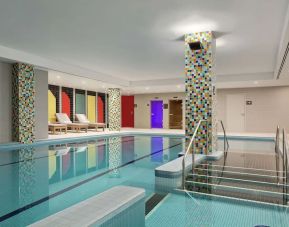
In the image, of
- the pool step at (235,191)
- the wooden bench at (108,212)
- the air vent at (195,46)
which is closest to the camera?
the wooden bench at (108,212)

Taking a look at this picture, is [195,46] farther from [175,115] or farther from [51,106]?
[175,115]

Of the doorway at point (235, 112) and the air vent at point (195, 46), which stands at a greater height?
the air vent at point (195, 46)

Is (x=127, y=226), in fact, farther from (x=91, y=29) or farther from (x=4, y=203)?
(x=91, y=29)

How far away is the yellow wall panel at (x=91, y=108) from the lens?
1580cm

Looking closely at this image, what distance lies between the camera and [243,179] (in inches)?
153

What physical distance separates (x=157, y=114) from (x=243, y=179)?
1306 centimetres

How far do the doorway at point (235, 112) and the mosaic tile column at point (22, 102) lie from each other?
10561 millimetres

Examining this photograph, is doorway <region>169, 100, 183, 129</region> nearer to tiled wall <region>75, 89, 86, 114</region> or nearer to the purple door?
the purple door

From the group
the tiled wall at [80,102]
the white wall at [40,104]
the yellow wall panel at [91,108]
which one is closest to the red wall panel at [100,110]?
the yellow wall panel at [91,108]

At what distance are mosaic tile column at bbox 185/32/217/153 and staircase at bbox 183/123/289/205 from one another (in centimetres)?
66

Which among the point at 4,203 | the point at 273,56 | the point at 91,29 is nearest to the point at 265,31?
the point at 273,56

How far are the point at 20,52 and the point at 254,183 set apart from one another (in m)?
7.04

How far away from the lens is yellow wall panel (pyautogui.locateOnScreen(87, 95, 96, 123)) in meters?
15.8

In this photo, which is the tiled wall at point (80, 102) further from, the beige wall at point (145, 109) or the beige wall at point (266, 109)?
the beige wall at point (266, 109)
